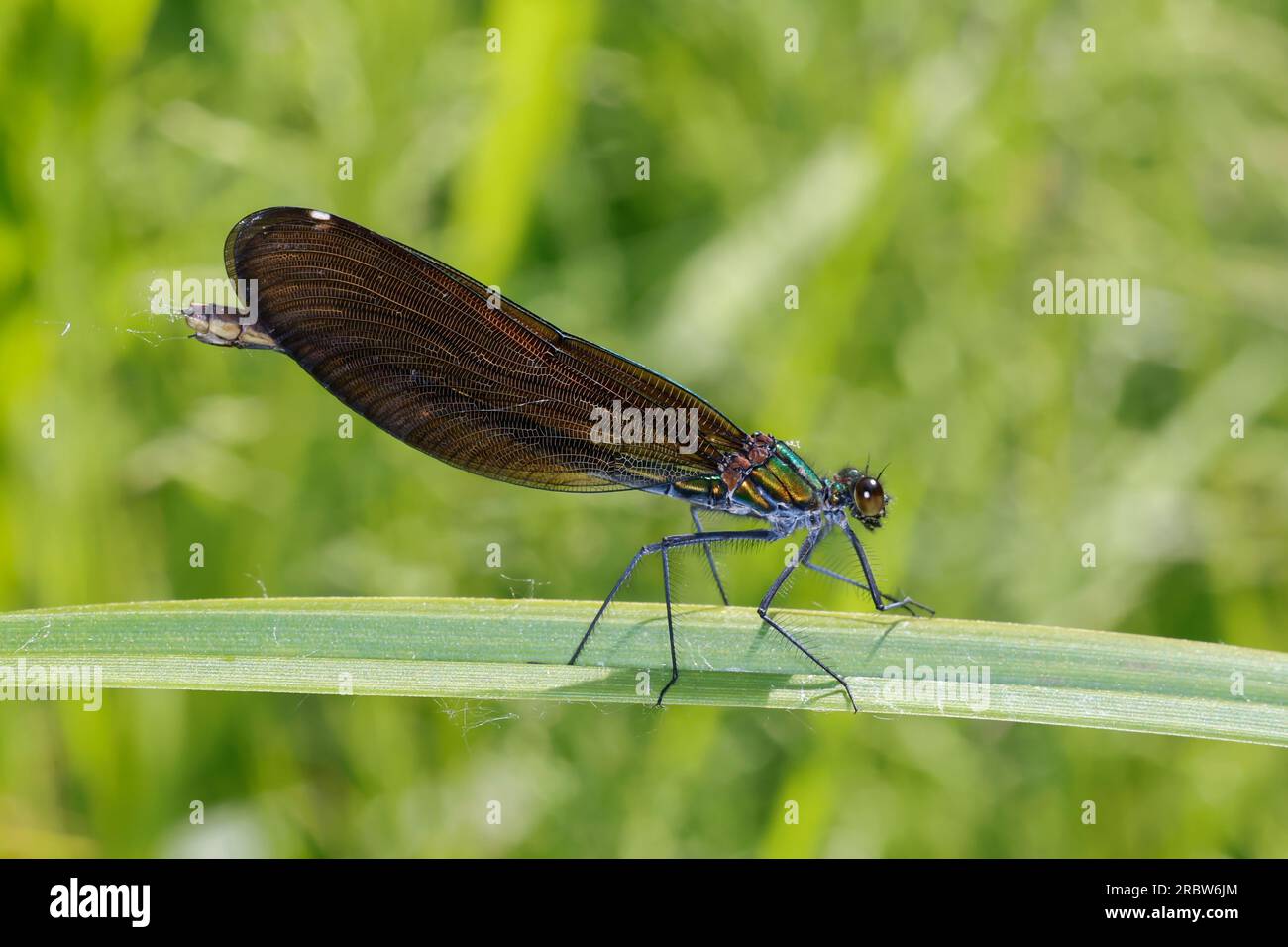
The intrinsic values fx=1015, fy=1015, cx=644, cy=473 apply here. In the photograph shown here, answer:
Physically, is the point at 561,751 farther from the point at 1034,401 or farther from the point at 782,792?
the point at 1034,401

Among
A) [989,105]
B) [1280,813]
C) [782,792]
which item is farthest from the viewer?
[989,105]

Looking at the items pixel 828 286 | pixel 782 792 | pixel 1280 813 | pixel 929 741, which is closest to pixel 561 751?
pixel 782 792

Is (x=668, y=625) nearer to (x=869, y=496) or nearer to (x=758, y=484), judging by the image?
(x=758, y=484)

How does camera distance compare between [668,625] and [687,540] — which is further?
[687,540]

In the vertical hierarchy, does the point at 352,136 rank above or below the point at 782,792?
above

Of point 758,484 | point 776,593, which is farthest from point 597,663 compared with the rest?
point 758,484

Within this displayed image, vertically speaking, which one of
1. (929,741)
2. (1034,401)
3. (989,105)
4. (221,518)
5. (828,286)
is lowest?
(929,741)

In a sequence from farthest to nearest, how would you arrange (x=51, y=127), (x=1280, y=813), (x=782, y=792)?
(x=1280, y=813) < (x=782, y=792) < (x=51, y=127)

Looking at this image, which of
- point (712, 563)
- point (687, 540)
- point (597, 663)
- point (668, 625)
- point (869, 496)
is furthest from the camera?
point (712, 563)
